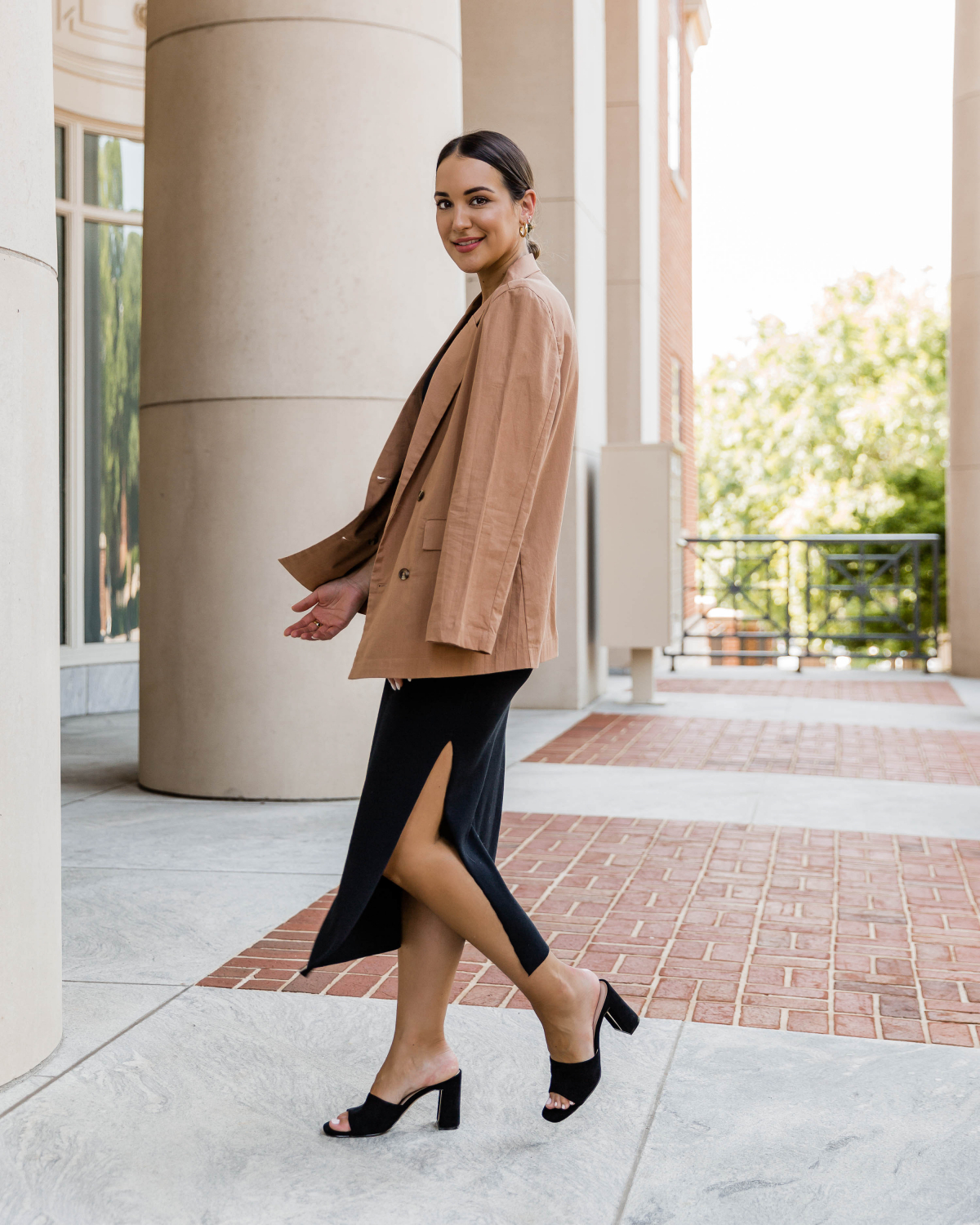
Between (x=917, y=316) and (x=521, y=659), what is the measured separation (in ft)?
116

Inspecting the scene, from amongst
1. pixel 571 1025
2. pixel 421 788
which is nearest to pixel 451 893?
pixel 421 788

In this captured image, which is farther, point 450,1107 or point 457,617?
point 450,1107

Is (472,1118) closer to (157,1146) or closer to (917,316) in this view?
(157,1146)

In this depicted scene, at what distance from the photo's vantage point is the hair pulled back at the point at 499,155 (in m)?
2.50

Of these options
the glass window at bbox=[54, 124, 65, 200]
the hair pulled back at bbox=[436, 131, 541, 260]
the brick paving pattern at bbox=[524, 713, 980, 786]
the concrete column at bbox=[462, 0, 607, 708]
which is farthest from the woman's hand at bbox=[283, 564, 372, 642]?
the glass window at bbox=[54, 124, 65, 200]

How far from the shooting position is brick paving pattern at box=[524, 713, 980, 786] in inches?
281

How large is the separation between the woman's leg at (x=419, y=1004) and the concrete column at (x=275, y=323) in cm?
344

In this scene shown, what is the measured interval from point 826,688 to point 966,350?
3464 mm

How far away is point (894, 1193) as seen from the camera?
8.00 ft

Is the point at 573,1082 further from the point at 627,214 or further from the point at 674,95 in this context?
the point at 674,95

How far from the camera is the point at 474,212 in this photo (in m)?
2.51

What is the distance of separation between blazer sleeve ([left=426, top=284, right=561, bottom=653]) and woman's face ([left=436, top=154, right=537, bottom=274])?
16 centimetres

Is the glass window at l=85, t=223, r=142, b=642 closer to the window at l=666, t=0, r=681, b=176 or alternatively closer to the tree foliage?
the window at l=666, t=0, r=681, b=176

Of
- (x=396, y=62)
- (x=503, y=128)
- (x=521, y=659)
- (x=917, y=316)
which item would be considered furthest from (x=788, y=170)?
(x=521, y=659)
